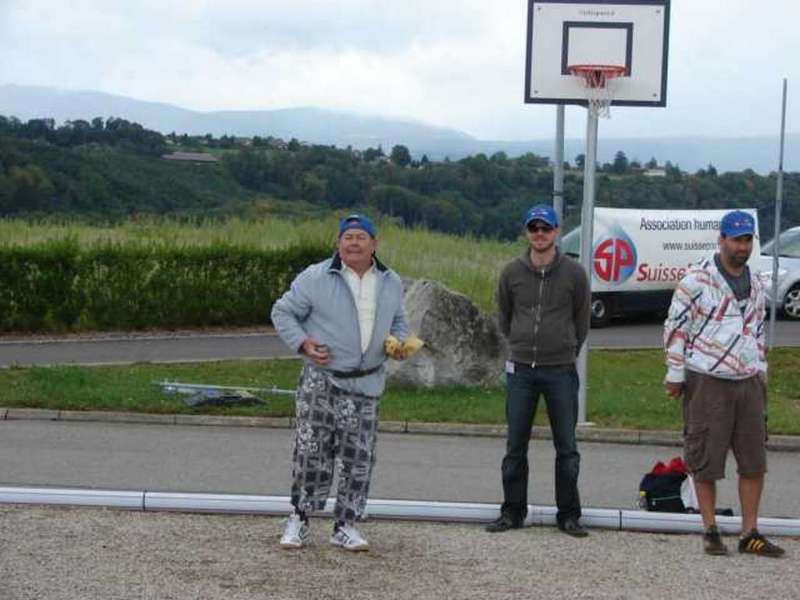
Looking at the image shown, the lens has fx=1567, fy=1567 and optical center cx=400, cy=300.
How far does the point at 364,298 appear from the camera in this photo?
824 cm

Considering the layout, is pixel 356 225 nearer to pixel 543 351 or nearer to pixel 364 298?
pixel 364 298

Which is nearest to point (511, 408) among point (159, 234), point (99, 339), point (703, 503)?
point (703, 503)

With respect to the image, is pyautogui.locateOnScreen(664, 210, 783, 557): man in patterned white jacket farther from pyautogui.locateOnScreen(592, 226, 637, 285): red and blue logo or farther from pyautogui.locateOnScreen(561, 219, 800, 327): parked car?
pyautogui.locateOnScreen(592, 226, 637, 285): red and blue logo

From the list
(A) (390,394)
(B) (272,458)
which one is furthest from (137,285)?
(B) (272,458)

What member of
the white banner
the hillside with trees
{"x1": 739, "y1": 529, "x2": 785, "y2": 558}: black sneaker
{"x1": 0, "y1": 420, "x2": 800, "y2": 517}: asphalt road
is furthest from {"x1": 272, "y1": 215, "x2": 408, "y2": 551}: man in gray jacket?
the hillside with trees

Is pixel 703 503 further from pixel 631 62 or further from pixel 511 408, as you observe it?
pixel 631 62

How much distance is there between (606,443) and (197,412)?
3982mm

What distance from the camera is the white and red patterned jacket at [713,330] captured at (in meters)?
8.24

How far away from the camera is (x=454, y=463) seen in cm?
1303

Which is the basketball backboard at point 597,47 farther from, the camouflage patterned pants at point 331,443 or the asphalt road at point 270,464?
the camouflage patterned pants at point 331,443

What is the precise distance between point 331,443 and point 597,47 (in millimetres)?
7259

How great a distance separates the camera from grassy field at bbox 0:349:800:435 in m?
15.4

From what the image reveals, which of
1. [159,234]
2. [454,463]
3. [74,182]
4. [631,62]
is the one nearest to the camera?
[454,463]

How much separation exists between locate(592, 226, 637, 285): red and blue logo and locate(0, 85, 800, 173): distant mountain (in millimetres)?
4034
